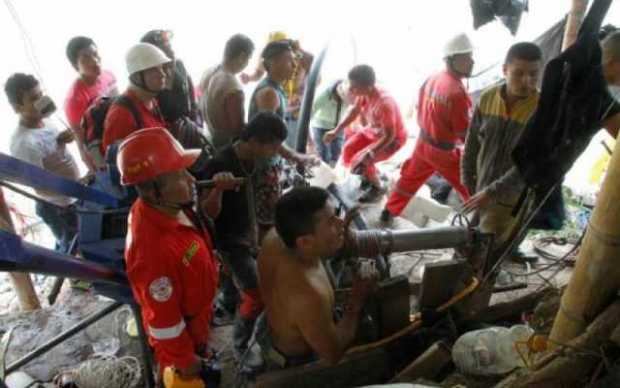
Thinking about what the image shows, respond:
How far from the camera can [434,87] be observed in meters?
4.75

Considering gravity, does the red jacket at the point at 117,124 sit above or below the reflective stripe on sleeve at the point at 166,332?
above

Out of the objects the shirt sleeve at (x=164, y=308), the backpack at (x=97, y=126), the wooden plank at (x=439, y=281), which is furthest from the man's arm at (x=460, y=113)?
the shirt sleeve at (x=164, y=308)

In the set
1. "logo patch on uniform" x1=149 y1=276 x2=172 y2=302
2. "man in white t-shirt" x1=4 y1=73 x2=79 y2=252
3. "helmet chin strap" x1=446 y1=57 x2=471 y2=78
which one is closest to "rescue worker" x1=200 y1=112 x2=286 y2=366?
"logo patch on uniform" x1=149 y1=276 x2=172 y2=302

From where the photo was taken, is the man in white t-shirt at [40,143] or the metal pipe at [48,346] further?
the man in white t-shirt at [40,143]

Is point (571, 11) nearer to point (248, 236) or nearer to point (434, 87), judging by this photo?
point (434, 87)

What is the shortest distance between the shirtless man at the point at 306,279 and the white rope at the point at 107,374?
1.53 metres

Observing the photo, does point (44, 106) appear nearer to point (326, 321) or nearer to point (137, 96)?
point (137, 96)

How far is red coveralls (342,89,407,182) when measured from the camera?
5570 mm

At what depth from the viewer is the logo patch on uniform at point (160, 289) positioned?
2.26 meters

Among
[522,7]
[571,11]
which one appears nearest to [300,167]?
[522,7]

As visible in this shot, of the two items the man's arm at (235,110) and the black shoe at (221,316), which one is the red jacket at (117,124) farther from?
the black shoe at (221,316)

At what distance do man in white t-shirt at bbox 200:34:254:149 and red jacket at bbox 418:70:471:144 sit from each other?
2.01m

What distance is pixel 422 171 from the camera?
17.0 ft

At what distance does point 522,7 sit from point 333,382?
3.88 m
